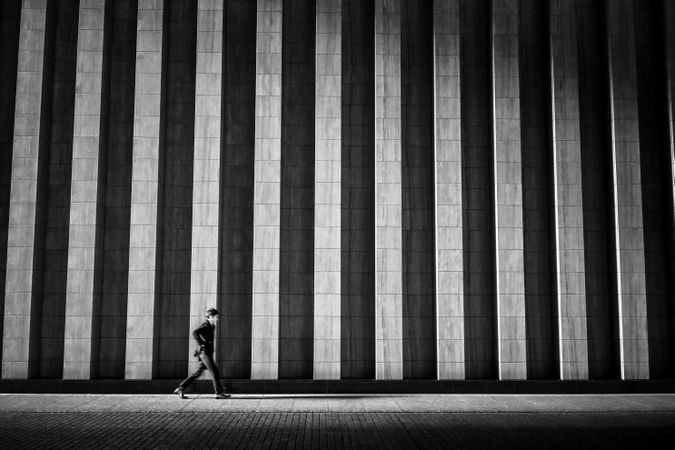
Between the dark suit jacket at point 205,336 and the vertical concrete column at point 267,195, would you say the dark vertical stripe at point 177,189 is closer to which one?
the dark suit jacket at point 205,336

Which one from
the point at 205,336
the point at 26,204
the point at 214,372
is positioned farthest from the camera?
the point at 26,204

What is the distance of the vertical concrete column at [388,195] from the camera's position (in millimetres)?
17344

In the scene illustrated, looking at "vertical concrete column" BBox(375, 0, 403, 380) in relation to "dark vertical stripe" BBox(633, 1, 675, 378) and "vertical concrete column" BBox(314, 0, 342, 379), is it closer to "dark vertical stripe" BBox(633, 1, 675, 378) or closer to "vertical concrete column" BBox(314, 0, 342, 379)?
"vertical concrete column" BBox(314, 0, 342, 379)

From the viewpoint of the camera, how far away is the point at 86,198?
17.5m

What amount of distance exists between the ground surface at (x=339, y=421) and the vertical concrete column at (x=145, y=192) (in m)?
1.74

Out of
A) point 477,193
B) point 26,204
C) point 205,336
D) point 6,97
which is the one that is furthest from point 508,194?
point 6,97

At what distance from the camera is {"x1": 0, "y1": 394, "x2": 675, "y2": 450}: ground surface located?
1073 cm

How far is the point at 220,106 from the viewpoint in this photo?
17.8 meters

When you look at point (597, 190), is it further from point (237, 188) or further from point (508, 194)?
point (237, 188)

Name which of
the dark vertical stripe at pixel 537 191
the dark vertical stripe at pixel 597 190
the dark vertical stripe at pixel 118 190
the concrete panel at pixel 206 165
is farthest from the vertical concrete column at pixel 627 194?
the dark vertical stripe at pixel 118 190

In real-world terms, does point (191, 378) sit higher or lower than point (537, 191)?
lower

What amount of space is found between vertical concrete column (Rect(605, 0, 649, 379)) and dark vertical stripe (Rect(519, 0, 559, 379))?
6.30ft

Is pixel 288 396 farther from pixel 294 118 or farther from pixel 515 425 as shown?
pixel 294 118

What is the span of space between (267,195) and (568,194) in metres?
9.23
